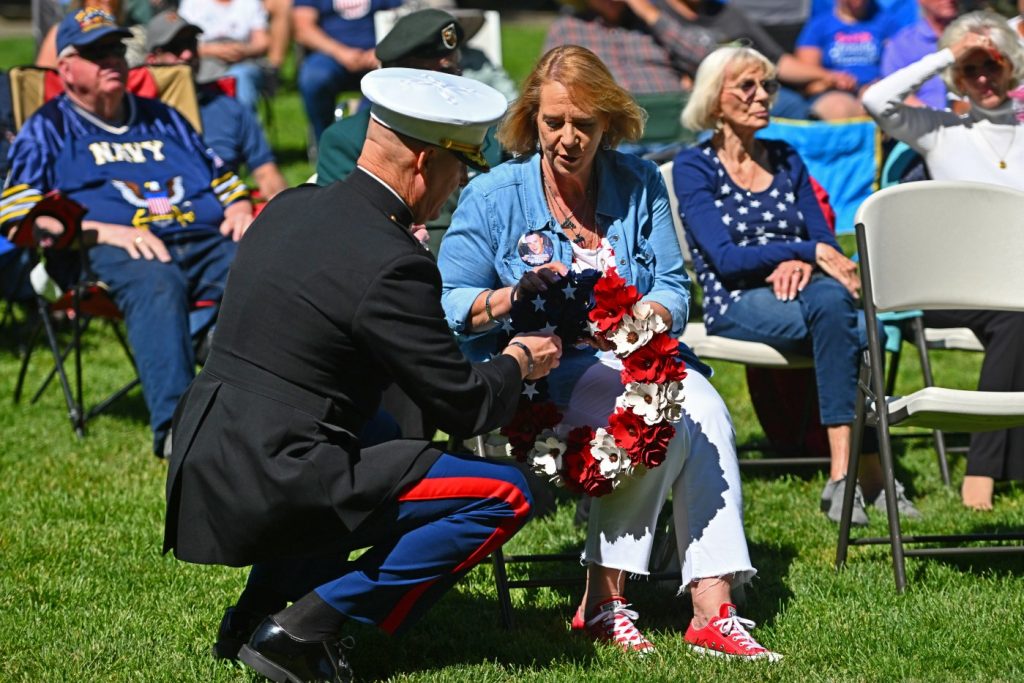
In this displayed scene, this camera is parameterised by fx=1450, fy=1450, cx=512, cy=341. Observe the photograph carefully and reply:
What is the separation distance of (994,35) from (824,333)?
1684 millimetres

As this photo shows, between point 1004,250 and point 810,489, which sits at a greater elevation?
point 1004,250

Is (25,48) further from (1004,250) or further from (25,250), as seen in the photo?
(1004,250)

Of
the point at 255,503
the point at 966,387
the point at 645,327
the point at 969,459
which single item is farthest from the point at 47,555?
the point at 966,387

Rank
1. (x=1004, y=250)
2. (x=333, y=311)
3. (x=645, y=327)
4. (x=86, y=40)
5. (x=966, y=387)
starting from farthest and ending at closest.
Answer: (x=966, y=387)
(x=86, y=40)
(x=1004, y=250)
(x=645, y=327)
(x=333, y=311)

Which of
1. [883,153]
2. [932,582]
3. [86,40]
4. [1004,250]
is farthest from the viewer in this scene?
[883,153]

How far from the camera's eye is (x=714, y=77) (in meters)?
5.82

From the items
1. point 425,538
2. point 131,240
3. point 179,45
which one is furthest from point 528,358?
point 179,45

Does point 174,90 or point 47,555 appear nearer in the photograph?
point 47,555

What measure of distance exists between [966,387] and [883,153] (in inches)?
76.5

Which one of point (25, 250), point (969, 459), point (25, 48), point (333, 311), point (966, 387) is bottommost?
point (25, 48)

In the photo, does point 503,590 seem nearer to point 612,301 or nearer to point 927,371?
point 612,301

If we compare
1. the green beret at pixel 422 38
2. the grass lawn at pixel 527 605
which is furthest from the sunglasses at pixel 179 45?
the green beret at pixel 422 38

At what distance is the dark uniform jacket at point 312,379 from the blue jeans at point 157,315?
2.48m

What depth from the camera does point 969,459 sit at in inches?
221
